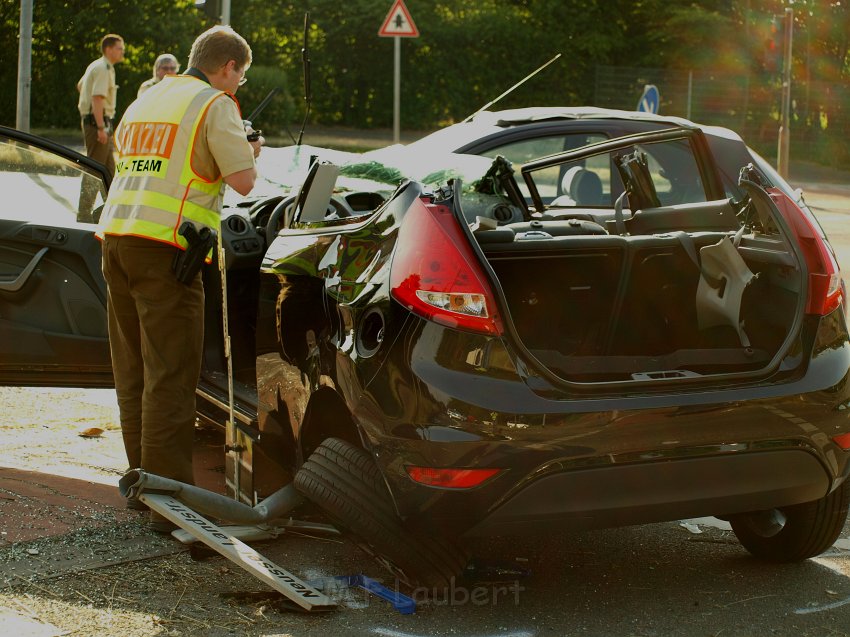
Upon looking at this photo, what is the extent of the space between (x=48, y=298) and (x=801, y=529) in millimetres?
3022

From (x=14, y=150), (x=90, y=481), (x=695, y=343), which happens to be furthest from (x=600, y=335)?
(x=14, y=150)

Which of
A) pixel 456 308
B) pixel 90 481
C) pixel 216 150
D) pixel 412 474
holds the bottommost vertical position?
pixel 90 481

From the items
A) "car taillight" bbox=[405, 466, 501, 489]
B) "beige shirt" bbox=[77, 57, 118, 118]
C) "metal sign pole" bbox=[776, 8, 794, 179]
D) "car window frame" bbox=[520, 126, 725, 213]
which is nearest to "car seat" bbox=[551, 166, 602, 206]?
"car window frame" bbox=[520, 126, 725, 213]

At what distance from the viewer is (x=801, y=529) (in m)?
4.33

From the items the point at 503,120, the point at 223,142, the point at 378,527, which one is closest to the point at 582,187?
the point at 503,120

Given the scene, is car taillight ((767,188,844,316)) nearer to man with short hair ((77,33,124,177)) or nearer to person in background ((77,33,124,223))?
person in background ((77,33,124,223))

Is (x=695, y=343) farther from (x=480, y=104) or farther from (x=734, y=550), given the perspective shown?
(x=480, y=104)

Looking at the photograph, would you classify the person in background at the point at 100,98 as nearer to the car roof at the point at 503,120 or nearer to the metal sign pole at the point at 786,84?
the car roof at the point at 503,120

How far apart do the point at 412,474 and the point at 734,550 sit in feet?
5.29

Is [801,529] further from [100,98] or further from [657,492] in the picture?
[100,98]

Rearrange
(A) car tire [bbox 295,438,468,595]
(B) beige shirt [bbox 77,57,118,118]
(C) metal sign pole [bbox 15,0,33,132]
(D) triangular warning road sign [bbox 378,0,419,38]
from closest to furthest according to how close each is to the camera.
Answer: (A) car tire [bbox 295,438,468,595] < (B) beige shirt [bbox 77,57,118,118] < (C) metal sign pole [bbox 15,0,33,132] < (D) triangular warning road sign [bbox 378,0,419,38]

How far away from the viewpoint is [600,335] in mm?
4422

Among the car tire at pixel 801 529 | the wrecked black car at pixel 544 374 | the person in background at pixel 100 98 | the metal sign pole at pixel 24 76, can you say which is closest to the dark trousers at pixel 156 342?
the wrecked black car at pixel 544 374

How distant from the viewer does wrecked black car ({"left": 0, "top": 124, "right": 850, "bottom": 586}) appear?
11.8 ft
